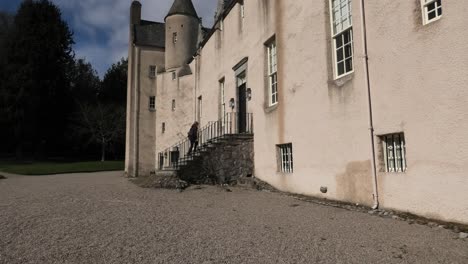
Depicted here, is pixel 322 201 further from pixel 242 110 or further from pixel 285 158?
pixel 242 110

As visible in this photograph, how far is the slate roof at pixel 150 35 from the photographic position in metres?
29.0

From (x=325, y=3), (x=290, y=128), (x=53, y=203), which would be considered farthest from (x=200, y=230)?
(x=325, y=3)

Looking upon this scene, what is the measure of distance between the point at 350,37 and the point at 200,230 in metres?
5.96

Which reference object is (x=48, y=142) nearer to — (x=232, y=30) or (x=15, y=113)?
(x=15, y=113)

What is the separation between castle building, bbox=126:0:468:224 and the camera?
21.4 ft

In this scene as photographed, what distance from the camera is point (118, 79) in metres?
50.8

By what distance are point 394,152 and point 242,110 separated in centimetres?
909

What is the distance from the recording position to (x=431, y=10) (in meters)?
7.00

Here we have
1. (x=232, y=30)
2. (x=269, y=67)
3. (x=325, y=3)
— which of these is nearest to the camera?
(x=325, y=3)

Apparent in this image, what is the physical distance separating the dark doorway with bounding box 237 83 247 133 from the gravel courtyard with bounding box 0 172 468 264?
22.8 feet

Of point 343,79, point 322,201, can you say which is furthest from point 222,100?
point 322,201

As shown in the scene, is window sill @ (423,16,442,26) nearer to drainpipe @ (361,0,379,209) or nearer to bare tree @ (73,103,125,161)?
drainpipe @ (361,0,379,209)

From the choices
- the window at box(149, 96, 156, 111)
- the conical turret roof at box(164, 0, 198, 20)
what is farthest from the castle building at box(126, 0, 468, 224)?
the window at box(149, 96, 156, 111)

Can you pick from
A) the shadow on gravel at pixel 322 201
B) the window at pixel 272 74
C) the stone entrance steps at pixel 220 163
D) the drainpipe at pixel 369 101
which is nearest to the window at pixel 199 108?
the stone entrance steps at pixel 220 163
